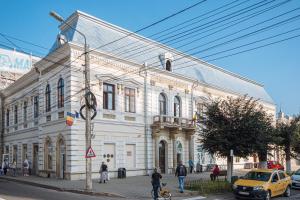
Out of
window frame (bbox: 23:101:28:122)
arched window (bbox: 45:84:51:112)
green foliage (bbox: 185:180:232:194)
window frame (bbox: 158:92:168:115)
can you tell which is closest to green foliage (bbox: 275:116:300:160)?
window frame (bbox: 158:92:168:115)

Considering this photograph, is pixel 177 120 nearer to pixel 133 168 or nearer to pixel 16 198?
pixel 133 168

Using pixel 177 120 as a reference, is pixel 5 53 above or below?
above

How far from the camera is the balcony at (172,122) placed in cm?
3281

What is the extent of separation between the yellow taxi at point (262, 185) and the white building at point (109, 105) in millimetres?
12920

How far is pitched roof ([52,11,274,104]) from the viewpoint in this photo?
29.4 m

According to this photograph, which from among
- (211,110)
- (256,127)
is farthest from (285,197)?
(211,110)

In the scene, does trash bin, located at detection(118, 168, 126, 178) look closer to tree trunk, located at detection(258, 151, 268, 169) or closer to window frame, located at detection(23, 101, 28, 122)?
tree trunk, located at detection(258, 151, 268, 169)

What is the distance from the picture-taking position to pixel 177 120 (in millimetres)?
35562

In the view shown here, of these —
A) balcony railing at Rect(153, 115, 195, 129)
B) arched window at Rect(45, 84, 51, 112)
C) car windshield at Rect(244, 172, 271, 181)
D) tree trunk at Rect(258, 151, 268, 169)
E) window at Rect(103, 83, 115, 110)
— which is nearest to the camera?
car windshield at Rect(244, 172, 271, 181)

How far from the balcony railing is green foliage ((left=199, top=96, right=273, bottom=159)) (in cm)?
845

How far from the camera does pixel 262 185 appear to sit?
57.7 feet

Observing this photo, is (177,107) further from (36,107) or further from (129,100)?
(36,107)

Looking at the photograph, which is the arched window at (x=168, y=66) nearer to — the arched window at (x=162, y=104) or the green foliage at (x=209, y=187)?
the arched window at (x=162, y=104)

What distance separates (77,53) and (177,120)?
13.1 m
